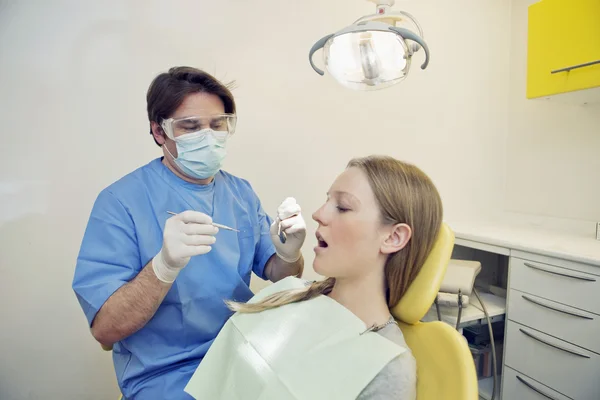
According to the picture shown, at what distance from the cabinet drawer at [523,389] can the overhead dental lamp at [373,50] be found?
4.66 feet

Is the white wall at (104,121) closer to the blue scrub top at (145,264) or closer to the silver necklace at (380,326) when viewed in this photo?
the blue scrub top at (145,264)

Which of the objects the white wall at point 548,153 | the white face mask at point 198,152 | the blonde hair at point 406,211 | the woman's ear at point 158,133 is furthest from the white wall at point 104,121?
the blonde hair at point 406,211

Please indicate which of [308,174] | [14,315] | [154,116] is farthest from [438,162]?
[14,315]

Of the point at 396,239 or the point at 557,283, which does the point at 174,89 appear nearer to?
the point at 396,239

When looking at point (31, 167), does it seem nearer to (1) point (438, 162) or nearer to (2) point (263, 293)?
(2) point (263, 293)

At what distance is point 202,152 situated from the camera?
1.16 metres

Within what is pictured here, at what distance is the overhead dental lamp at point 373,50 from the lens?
3.23 ft

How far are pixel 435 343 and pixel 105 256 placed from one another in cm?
88

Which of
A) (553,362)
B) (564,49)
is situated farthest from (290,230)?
(564,49)

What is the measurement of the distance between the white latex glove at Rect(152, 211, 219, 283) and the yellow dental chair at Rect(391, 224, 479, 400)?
55 cm

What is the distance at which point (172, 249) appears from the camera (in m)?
0.94

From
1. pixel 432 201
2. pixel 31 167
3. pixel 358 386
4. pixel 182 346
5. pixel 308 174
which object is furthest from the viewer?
pixel 308 174

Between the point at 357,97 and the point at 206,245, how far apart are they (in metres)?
1.31

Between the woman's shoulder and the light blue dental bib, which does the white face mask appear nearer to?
the light blue dental bib
